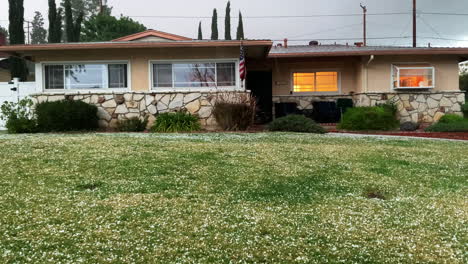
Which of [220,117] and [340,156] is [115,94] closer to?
[220,117]

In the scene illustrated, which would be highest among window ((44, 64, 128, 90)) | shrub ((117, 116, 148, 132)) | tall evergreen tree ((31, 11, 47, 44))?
tall evergreen tree ((31, 11, 47, 44))

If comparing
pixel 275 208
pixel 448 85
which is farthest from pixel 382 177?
pixel 448 85

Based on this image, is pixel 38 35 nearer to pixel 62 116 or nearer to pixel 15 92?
pixel 15 92

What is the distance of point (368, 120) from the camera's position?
45.1 ft

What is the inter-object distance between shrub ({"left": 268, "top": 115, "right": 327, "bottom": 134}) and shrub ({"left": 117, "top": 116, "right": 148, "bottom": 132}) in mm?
4279

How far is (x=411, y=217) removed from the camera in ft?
13.3

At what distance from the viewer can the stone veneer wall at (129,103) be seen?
43.1ft

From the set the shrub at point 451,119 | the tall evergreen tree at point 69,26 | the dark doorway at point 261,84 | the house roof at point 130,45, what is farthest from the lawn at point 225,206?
the tall evergreen tree at point 69,26

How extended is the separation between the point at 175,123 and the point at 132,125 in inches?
56.9

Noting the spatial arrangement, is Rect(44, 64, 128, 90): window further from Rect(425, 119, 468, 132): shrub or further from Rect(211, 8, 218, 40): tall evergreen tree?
Rect(211, 8, 218, 40): tall evergreen tree

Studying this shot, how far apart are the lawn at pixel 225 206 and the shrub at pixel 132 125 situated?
4898 mm

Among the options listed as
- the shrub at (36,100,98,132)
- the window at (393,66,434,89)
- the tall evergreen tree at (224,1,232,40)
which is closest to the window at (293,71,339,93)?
the window at (393,66,434,89)

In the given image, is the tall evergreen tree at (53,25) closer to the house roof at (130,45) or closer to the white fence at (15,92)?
the white fence at (15,92)

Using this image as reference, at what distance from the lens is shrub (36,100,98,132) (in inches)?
460
